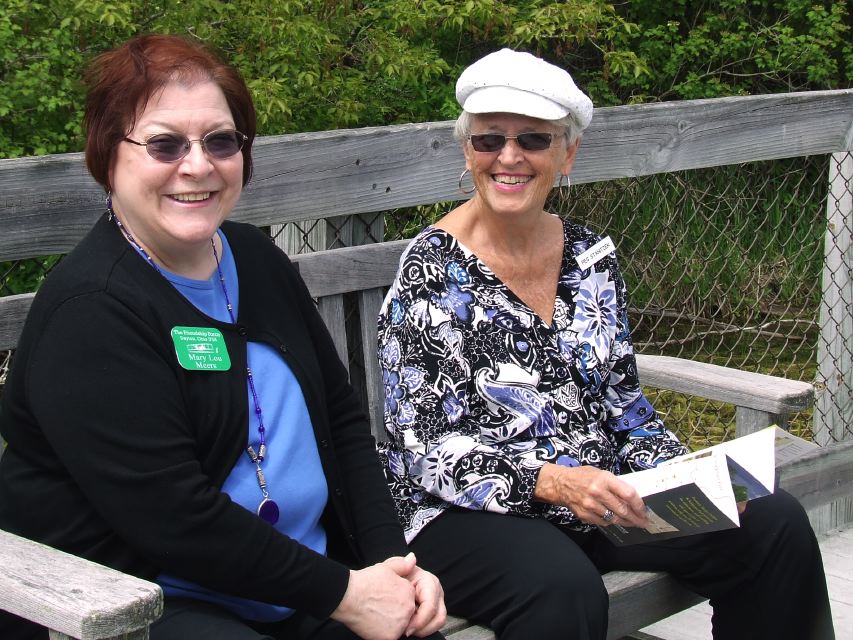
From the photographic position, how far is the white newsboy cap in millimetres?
2605

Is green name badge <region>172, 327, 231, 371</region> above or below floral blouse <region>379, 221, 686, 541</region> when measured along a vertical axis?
above

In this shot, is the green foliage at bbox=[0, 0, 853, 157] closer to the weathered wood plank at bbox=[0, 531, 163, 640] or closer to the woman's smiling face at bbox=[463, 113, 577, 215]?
the woman's smiling face at bbox=[463, 113, 577, 215]

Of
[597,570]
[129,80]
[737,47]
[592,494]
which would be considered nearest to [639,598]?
[597,570]

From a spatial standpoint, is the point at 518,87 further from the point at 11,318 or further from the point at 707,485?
the point at 11,318

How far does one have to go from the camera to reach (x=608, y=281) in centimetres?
285

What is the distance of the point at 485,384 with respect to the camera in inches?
100

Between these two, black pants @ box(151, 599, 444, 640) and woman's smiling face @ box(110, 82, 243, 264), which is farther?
woman's smiling face @ box(110, 82, 243, 264)

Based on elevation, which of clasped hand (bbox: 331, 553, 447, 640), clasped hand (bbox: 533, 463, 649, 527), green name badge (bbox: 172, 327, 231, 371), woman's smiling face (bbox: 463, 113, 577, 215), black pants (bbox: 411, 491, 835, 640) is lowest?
black pants (bbox: 411, 491, 835, 640)

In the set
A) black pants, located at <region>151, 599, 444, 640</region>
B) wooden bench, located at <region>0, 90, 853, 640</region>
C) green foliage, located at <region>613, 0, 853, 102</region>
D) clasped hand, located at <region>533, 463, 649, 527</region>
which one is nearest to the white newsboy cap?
wooden bench, located at <region>0, 90, 853, 640</region>

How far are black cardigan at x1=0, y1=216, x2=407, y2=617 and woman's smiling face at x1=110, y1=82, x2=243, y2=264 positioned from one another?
0.06m

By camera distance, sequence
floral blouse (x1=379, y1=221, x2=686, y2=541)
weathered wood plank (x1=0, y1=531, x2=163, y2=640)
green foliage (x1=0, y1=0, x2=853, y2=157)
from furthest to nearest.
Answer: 1. green foliage (x1=0, y1=0, x2=853, y2=157)
2. floral blouse (x1=379, y1=221, x2=686, y2=541)
3. weathered wood plank (x1=0, y1=531, x2=163, y2=640)

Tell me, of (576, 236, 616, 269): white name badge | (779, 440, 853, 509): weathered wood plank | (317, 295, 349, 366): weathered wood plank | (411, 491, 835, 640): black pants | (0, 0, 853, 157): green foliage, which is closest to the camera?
(411, 491, 835, 640): black pants

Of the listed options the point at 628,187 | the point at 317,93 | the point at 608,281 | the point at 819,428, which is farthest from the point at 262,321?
the point at 317,93

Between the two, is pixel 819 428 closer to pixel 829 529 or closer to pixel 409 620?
pixel 829 529
